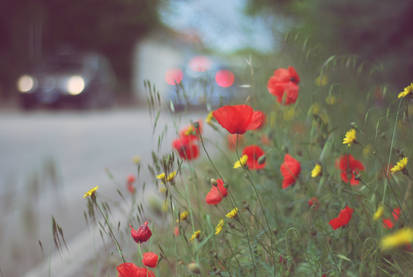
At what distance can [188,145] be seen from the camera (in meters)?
1.56

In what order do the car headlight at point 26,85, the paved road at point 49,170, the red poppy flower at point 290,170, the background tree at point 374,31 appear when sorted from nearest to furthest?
1. the red poppy flower at point 290,170
2. the paved road at point 49,170
3. the background tree at point 374,31
4. the car headlight at point 26,85

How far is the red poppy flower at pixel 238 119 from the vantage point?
42.8 inches

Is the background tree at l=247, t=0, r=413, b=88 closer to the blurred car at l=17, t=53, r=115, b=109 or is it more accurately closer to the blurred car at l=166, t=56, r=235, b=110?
the blurred car at l=166, t=56, r=235, b=110

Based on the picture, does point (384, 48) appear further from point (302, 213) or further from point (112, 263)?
point (112, 263)

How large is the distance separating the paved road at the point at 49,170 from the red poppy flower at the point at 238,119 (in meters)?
0.22

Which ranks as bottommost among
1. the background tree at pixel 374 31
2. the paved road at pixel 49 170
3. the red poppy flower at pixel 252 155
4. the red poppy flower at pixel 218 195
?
the paved road at pixel 49 170

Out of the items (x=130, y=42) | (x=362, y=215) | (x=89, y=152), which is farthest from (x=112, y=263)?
(x=130, y=42)

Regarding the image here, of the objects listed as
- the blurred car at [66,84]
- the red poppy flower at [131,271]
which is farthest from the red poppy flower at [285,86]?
the blurred car at [66,84]

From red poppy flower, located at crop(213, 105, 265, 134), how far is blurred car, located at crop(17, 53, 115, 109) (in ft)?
34.7

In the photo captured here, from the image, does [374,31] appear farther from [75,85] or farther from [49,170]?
[75,85]

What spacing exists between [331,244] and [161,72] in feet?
89.2

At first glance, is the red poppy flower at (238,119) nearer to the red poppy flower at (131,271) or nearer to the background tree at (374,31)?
the red poppy flower at (131,271)

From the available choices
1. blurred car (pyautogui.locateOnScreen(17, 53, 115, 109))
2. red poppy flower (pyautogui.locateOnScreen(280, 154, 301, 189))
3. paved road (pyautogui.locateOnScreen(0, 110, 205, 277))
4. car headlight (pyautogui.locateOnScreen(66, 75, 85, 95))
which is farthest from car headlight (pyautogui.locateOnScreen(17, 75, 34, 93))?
red poppy flower (pyautogui.locateOnScreen(280, 154, 301, 189))

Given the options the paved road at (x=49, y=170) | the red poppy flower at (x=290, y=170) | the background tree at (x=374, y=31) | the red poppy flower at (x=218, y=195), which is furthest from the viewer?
the background tree at (x=374, y=31)
